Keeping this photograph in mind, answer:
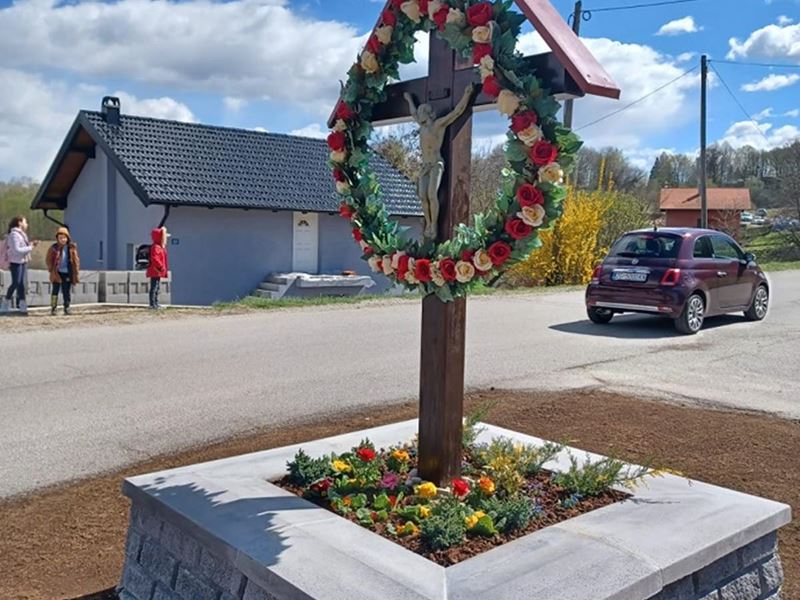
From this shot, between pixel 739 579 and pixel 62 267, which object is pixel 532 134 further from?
pixel 62 267

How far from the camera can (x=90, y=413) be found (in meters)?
6.64

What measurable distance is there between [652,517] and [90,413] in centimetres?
510

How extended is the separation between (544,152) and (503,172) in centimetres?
37

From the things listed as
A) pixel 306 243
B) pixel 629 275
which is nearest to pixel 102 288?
pixel 306 243

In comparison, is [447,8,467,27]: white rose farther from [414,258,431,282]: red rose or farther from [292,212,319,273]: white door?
[292,212,319,273]: white door

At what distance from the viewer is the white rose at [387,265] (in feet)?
11.8

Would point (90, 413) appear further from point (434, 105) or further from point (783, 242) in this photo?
point (783, 242)

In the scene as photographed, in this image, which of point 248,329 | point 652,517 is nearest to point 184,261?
point 248,329

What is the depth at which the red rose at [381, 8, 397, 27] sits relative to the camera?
3717 mm

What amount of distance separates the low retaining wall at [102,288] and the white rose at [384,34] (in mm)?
11575

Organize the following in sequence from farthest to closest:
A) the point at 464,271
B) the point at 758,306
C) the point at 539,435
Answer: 1. the point at 758,306
2. the point at 539,435
3. the point at 464,271

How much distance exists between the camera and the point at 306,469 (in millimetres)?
3674

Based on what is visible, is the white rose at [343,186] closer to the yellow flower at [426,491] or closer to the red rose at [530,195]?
the red rose at [530,195]

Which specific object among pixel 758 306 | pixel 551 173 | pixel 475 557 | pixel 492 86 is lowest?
pixel 475 557
